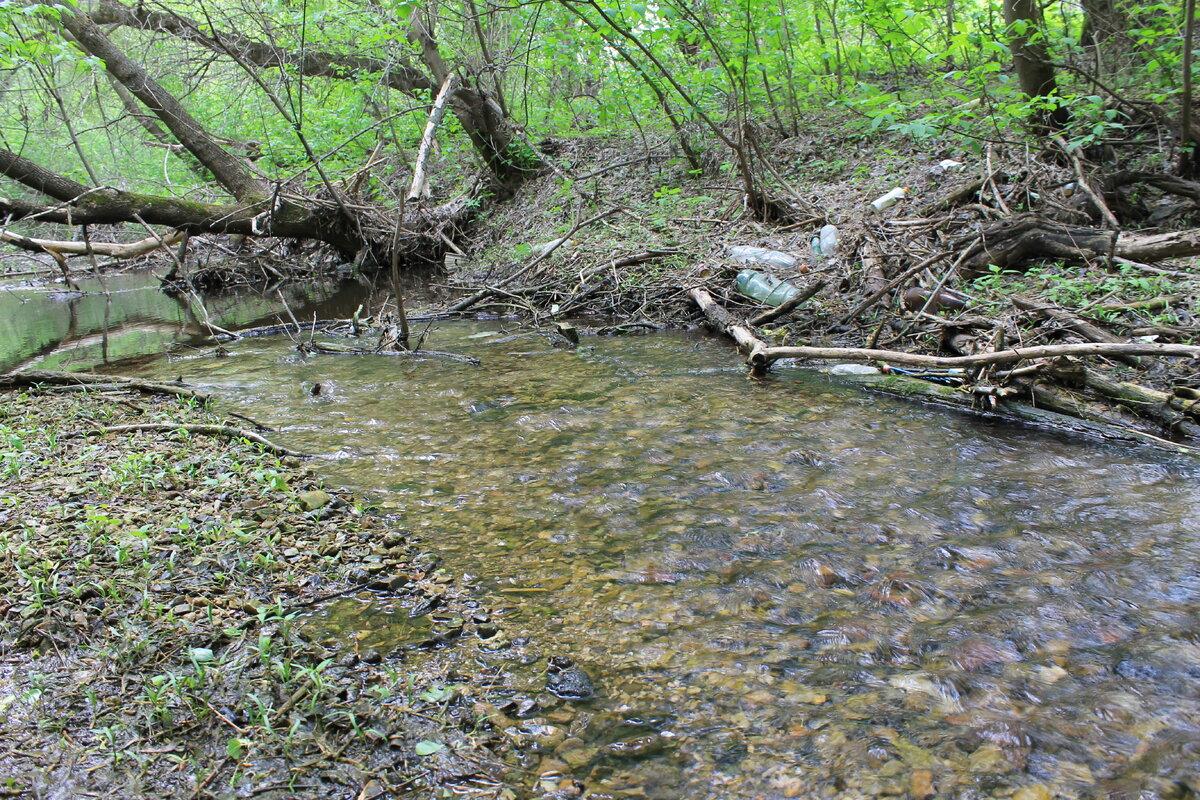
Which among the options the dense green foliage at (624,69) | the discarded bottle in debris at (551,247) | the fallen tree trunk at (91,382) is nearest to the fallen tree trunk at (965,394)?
the dense green foliage at (624,69)

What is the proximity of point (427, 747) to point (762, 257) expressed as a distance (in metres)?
7.15

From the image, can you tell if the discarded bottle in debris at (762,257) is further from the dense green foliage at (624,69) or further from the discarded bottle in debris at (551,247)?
the discarded bottle in debris at (551,247)

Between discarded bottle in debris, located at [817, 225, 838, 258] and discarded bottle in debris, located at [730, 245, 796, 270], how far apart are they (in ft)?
1.26

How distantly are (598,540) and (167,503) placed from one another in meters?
2.08

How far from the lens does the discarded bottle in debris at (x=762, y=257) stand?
313 inches

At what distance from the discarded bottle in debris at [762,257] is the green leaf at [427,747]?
6.89 metres

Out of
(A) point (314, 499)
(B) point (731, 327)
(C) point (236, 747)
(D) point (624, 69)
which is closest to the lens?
(C) point (236, 747)

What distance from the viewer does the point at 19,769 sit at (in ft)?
5.74

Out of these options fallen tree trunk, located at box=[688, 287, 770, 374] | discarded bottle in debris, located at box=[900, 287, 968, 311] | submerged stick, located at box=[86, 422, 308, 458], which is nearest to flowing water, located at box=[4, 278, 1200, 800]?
submerged stick, located at box=[86, 422, 308, 458]

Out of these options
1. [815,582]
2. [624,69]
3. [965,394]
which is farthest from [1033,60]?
[815,582]

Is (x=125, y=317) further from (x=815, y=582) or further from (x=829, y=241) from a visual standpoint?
(x=815, y=582)

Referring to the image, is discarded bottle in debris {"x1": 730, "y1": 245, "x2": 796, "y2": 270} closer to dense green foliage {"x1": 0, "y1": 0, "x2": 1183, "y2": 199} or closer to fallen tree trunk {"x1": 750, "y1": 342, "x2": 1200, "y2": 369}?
dense green foliage {"x1": 0, "y1": 0, "x2": 1183, "y2": 199}

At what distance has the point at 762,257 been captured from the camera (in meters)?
8.12

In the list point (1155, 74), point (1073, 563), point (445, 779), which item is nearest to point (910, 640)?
point (1073, 563)
